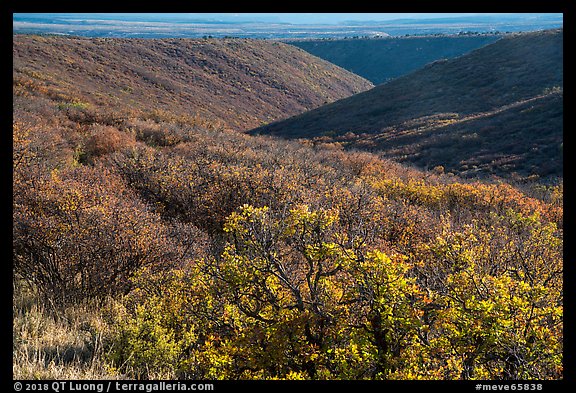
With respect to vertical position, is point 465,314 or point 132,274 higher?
point 465,314

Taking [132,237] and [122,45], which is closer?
[132,237]

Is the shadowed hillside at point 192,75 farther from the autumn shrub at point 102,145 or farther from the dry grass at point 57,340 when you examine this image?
the dry grass at point 57,340

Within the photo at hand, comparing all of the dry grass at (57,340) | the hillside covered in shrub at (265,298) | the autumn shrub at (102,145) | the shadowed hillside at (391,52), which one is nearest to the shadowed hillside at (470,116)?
the autumn shrub at (102,145)

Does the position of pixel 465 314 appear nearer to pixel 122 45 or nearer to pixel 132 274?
pixel 132 274

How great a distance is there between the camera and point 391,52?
393 ft

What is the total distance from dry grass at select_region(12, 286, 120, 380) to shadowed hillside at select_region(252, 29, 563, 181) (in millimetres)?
26128

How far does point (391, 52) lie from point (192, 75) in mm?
72128

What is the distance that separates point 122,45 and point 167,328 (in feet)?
250

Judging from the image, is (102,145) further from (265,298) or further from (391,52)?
(391,52)

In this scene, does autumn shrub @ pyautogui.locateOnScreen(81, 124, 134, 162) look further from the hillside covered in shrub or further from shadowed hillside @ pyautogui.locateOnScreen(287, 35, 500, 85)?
shadowed hillside @ pyautogui.locateOnScreen(287, 35, 500, 85)

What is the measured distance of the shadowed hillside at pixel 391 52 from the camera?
112062mm

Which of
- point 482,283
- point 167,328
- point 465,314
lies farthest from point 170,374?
point 482,283
